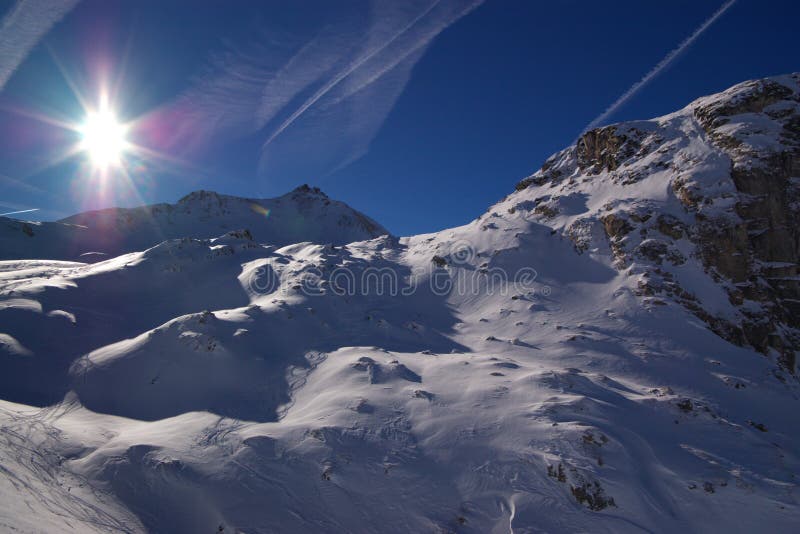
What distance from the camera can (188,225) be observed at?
57250 millimetres

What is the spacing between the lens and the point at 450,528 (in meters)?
10.7

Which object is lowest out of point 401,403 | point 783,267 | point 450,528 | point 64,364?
point 450,528

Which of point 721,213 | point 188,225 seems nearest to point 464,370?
point 721,213

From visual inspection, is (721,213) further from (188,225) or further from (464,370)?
(188,225)

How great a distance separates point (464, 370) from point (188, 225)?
5340 cm

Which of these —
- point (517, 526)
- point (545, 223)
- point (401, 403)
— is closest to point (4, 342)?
point (401, 403)

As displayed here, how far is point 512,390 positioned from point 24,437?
17.3m

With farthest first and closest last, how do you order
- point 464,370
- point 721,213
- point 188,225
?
point 188,225 → point 721,213 → point 464,370

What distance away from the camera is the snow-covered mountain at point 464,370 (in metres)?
11.2

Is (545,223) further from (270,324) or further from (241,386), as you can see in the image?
(241,386)

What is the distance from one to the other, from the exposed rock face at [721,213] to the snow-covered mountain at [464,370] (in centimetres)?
15

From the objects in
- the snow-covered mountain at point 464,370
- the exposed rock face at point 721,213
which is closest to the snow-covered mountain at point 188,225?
the snow-covered mountain at point 464,370

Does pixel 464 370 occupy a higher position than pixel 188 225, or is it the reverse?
pixel 188 225

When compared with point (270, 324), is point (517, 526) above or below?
below
